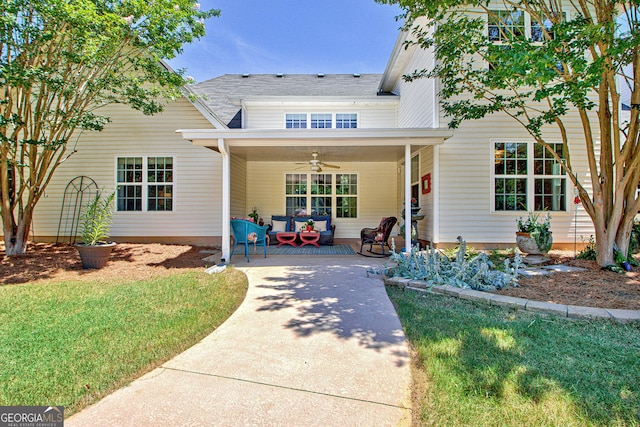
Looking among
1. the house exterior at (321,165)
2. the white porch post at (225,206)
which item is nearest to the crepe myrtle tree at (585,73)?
the house exterior at (321,165)

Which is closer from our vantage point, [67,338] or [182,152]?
[67,338]

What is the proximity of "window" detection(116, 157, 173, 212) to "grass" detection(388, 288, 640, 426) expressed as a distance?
7712 mm

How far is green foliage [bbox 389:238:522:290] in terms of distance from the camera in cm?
430

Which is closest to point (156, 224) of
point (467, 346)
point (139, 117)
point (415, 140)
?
point (139, 117)

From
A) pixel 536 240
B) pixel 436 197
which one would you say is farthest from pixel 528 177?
pixel 436 197

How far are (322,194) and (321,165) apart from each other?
1.71m

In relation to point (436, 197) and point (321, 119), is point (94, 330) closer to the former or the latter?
point (436, 197)

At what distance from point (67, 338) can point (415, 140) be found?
20.9ft

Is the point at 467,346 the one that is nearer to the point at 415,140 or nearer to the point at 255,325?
the point at 255,325

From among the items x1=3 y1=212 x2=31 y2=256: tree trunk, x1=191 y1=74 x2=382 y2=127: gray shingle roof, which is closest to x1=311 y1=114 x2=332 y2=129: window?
x1=191 y1=74 x2=382 y2=127: gray shingle roof

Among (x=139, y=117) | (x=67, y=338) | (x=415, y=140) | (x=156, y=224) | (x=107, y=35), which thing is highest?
(x=107, y=35)

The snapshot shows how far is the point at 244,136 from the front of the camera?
6.48 metres

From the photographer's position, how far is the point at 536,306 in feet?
11.4

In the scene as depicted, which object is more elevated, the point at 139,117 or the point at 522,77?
the point at 139,117
